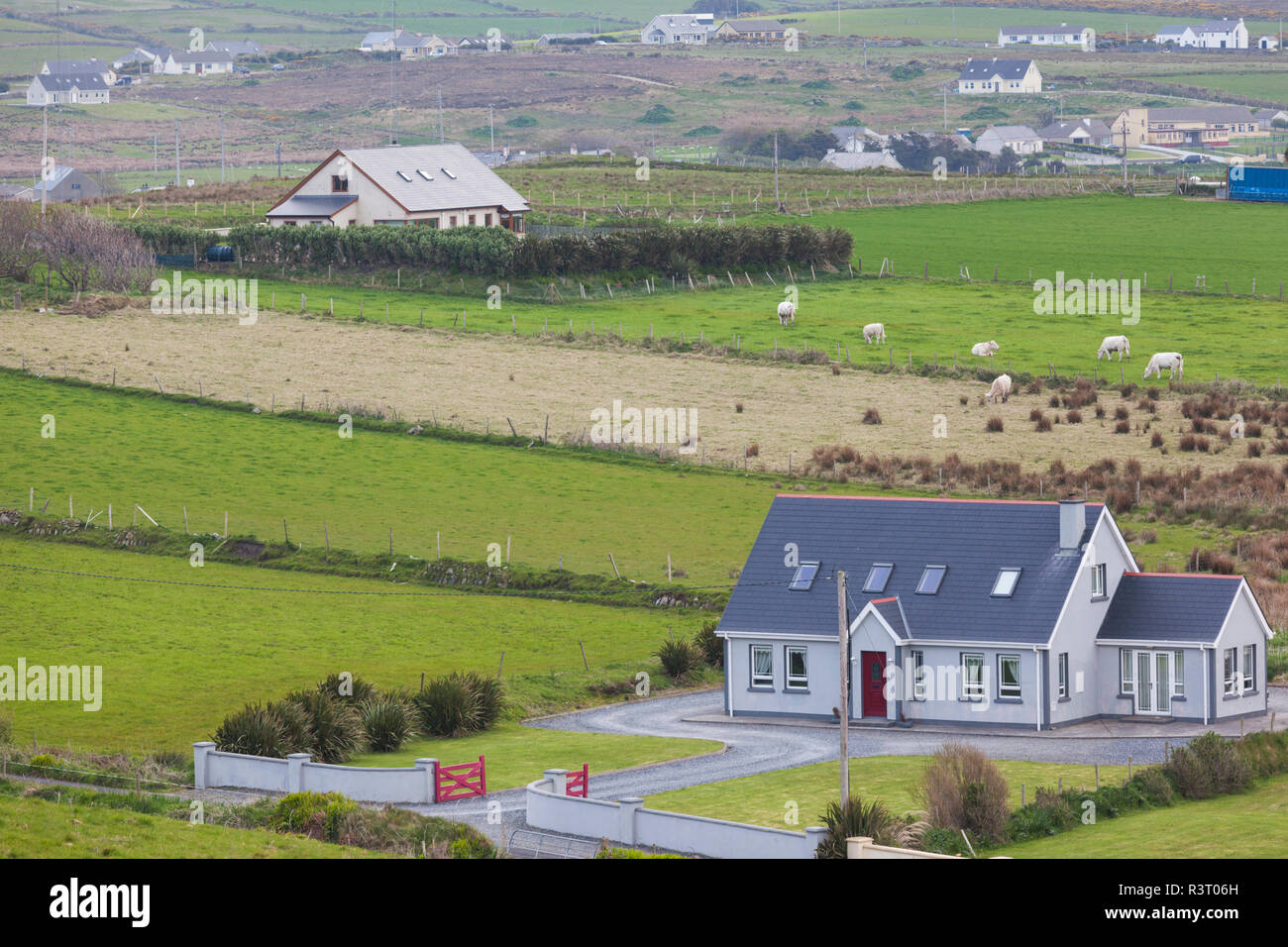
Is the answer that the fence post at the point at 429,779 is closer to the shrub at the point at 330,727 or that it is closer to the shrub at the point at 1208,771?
the shrub at the point at 330,727

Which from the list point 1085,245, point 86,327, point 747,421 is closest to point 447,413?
point 747,421

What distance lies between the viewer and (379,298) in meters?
98.9

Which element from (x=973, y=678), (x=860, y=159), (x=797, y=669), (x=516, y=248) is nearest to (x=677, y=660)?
(x=797, y=669)

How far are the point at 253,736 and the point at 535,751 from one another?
6.29 metres

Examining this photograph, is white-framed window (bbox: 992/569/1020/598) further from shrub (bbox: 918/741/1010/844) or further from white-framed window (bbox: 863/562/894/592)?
shrub (bbox: 918/741/1010/844)

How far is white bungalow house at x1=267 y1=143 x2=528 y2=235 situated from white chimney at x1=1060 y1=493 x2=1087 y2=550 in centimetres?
6812

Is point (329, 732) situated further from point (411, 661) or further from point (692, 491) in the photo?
point (692, 491)

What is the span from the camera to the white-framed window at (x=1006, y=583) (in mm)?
45312

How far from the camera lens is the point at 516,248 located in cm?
9988

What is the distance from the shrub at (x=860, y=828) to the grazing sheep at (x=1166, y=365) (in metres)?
51.2

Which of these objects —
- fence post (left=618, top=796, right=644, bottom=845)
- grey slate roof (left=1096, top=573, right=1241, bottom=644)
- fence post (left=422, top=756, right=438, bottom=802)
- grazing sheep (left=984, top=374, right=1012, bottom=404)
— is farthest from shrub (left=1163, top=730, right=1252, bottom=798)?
grazing sheep (left=984, top=374, right=1012, bottom=404)
